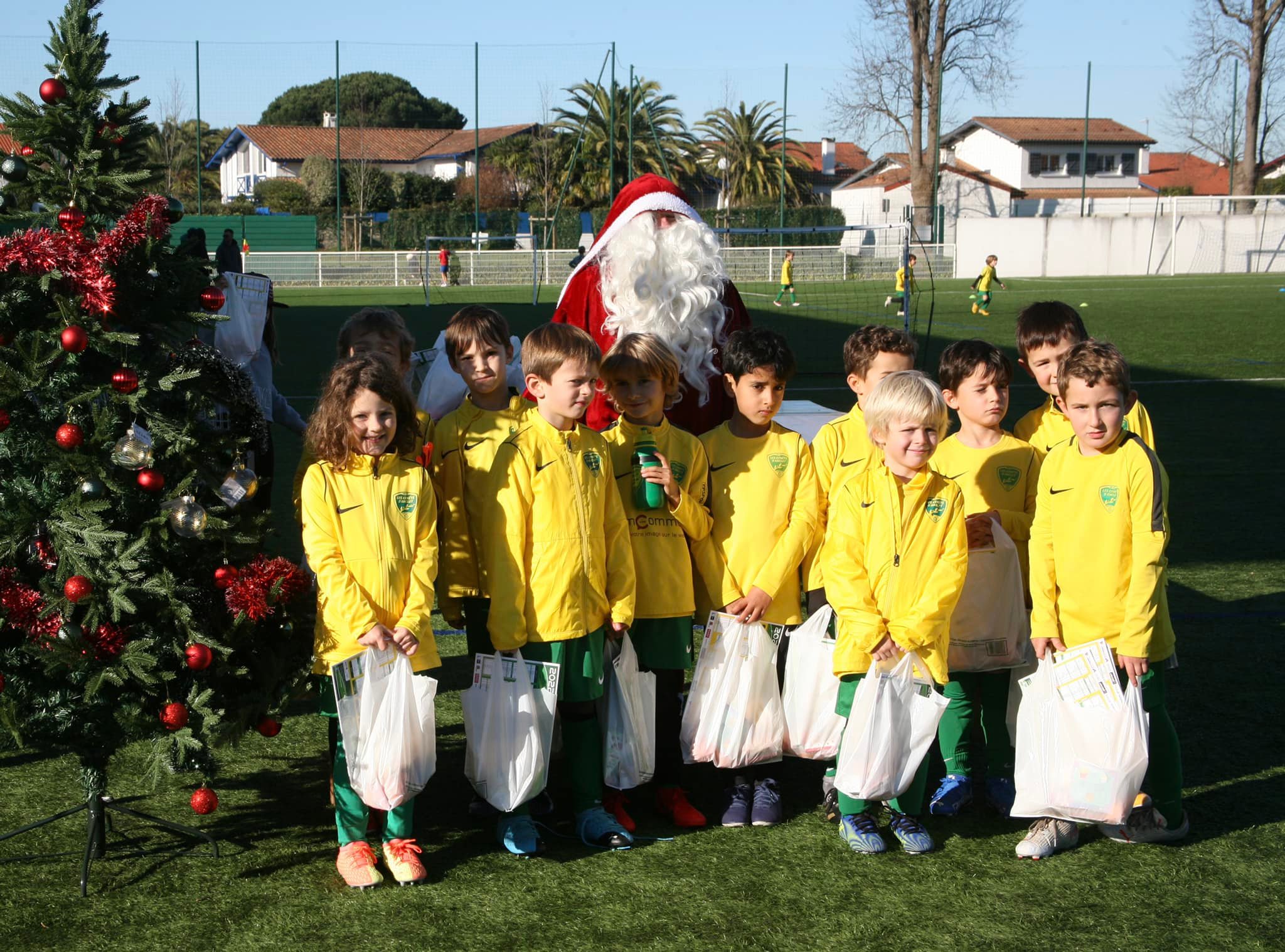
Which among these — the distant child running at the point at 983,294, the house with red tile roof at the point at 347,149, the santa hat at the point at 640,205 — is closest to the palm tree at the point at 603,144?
Result: the house with red tile roof at the point at 347,149

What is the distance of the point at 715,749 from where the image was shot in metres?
3.63

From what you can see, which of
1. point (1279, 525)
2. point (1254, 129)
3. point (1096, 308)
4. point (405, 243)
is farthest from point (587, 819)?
point (1254, 129)

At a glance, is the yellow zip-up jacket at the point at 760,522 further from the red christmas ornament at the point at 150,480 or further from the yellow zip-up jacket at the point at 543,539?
the red christmas ornament at the point at 150,480

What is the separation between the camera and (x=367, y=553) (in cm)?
326

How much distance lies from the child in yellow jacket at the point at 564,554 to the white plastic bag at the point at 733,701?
0.28 m

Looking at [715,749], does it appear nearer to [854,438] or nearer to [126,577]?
[854,438]

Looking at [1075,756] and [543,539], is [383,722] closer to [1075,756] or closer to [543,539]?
[543,539]

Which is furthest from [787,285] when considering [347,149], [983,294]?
[347,149]

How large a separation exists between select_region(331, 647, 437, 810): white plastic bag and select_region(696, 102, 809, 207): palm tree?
55.4m

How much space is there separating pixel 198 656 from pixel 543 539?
3.06ft

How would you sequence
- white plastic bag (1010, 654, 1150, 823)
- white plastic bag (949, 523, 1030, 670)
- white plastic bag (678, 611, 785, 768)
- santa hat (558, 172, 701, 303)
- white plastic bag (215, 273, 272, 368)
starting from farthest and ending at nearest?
santa hat (558, 172, 701, 303) → white plastic bag (215, 273, 272, 368) → white plastic bag (949, 523, 1030, 670) → white plastic bag (678, 611, 785, 768) → white plastic bag (1010, 654, 1150, 823)

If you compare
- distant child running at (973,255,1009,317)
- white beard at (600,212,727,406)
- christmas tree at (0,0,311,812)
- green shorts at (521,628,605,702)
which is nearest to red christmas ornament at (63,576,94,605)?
christmas tree at (0,0,311,812)

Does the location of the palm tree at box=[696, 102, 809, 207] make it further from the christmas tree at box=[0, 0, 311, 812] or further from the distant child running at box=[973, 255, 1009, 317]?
the christmas tree at box=[0, 0, 311, 812]

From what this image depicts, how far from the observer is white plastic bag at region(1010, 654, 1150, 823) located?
10.8 ft
